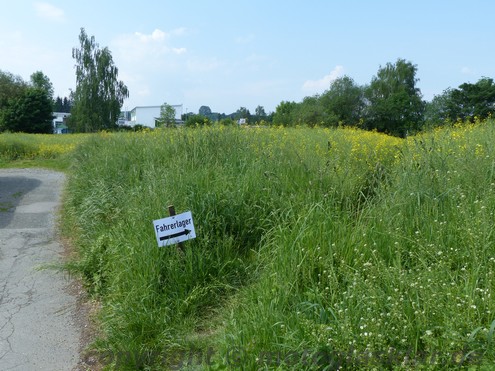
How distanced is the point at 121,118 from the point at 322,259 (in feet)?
178

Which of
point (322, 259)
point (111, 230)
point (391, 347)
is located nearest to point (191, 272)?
point (322, 259)

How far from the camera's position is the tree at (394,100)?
44.1m

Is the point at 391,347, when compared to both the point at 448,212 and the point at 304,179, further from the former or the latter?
the point at 304,179

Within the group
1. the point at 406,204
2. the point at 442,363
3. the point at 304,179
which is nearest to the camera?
the point at 442,363

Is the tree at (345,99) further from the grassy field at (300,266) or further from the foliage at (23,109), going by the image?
the grassy field at (300,266)

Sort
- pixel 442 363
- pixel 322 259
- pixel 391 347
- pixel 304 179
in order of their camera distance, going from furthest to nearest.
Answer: pixel 304 179 < pixel 322 259 < pixel 391 347 < pixel 442 363

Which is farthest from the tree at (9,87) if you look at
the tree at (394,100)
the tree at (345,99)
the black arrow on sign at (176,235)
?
the black arrow on sign at (176,235)

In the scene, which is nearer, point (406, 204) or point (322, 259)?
point (322, 259)

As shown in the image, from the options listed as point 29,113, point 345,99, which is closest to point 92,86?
point 29,113

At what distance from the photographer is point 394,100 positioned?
5009 centimetres

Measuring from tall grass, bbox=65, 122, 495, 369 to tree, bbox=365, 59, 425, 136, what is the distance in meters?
29.0

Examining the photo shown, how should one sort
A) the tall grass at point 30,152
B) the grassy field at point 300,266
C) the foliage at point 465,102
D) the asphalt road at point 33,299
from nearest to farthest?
the grassy field at point 300,266, the asphalt road at point 33,299, the tall grass at point 30,152, the foliage at point 465,102

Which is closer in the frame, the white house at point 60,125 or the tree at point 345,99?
the tree at point 345,99

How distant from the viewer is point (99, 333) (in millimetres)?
4305
